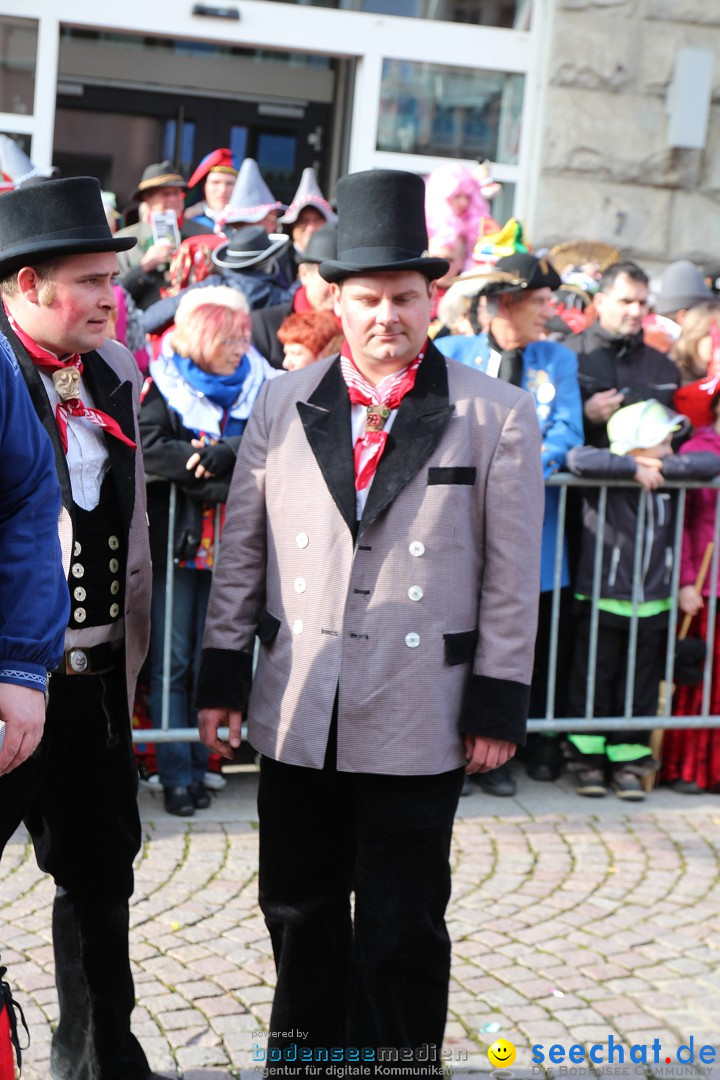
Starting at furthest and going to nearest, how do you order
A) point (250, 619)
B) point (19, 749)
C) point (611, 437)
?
1. point (611, 437)
2. point (250, 619)
3. point (19, 749)

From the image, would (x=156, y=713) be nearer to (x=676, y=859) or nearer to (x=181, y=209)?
(x=676, y=859)

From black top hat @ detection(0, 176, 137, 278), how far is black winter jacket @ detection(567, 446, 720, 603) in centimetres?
356

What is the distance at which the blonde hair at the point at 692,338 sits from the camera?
24.4 ft

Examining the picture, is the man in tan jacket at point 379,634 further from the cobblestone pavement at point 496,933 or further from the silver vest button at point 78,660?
the cobblestone pavement at point 496,933

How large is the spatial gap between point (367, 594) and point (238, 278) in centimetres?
444

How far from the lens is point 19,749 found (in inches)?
112

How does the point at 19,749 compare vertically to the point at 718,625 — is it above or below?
above

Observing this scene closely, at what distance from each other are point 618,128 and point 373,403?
7.85m

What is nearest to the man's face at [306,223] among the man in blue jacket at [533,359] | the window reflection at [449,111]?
the man in blue jacket at [533,359]

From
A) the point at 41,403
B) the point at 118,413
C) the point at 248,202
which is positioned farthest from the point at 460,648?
the point at 248,202

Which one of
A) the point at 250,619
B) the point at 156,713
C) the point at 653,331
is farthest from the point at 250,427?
the point at 653,331

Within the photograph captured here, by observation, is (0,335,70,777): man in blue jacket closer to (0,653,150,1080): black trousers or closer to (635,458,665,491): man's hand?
(0,653,150,1080): black trousers

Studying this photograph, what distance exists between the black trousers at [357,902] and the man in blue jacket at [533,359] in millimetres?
2774

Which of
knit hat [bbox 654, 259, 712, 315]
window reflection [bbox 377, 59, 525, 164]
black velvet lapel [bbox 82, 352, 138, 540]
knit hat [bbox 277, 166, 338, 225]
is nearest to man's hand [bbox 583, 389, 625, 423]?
knit hat [bbox 277, 166, 338, 225]
